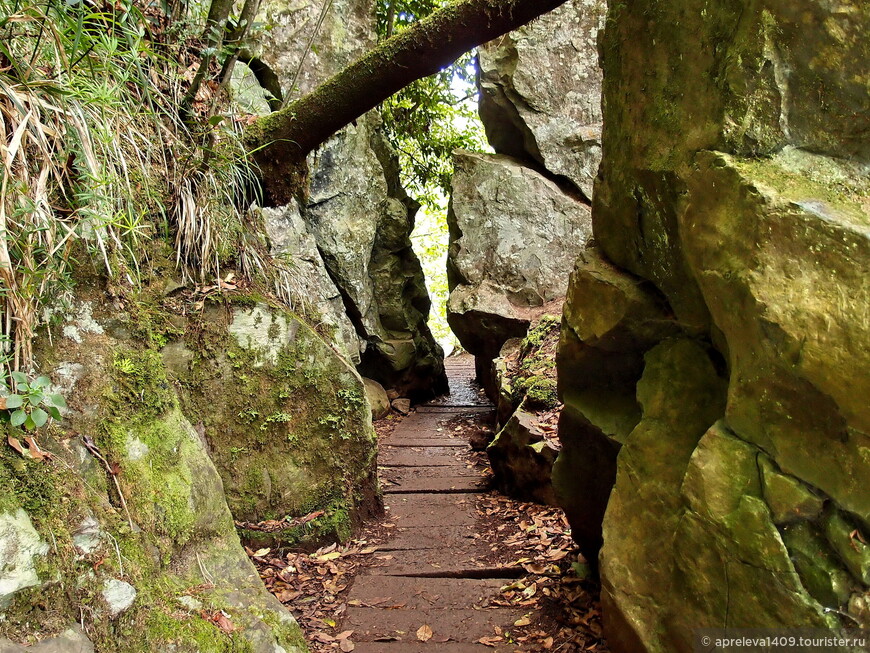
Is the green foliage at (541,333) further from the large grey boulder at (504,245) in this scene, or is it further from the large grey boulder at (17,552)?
the large grey boulder at (17,552)

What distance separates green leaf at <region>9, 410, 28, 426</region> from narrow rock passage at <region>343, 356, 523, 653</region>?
189cm

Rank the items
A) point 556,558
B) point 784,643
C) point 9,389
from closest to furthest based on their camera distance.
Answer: point 784,643 → point 9,389 → point 556,558

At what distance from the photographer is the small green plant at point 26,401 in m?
2.00

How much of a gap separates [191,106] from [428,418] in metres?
5.79

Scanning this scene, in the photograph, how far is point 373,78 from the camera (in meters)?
3.72

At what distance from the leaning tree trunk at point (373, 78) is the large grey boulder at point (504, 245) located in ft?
14.6

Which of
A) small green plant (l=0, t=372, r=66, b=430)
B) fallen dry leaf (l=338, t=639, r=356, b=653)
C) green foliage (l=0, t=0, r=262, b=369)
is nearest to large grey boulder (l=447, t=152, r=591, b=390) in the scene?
green foliage (l=0, t=0, r=262, b=369)

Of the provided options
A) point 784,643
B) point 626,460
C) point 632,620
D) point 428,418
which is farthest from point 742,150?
point 428,418

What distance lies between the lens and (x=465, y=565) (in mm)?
3814

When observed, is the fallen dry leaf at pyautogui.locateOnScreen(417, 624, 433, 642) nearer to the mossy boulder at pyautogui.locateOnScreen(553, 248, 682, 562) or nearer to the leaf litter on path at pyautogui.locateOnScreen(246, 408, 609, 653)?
the leaf litter on path at pyautogui.locateOnScreen(246, 408, 609, 653)

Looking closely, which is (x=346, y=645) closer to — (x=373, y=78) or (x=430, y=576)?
(x=430, y=576)

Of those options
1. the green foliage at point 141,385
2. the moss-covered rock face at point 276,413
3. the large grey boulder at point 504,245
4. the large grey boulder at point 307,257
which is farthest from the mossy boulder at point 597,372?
the large grey boulder at point 504,245

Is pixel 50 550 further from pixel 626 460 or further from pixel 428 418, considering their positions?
pixel 428 418

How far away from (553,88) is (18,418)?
27.7 feet
